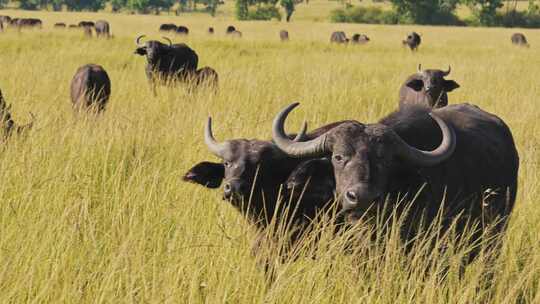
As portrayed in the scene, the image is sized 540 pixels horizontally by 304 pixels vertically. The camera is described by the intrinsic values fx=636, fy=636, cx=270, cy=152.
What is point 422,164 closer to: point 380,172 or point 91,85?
point 380,172

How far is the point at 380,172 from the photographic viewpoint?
3371 mm

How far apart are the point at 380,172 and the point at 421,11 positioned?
80.3 meters

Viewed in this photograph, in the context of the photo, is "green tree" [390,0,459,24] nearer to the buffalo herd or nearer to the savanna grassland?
the savanna grassland

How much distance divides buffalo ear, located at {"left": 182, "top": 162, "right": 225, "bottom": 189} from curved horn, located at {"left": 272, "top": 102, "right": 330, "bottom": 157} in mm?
525

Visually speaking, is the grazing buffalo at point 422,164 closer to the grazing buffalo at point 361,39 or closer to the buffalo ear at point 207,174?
the buffalo ear at point 207,174

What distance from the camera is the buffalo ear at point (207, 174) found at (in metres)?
4.01

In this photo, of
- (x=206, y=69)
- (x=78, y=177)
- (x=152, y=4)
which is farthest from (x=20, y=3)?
(x=78, y=177)

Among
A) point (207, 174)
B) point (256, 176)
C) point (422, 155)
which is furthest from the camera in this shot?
point (207, 174)

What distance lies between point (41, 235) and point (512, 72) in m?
13.5

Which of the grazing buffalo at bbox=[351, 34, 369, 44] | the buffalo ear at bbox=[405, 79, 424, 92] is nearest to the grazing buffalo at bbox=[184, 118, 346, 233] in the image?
the buffalo ear at bbox=[405, 79, 424, 92]

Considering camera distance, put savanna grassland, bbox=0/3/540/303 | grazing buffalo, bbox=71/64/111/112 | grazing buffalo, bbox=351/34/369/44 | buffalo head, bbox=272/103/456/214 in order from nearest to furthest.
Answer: savanna grassland, bbox=0/3/540/303 → buffalo head, bbox=272/103/456/214 → grazing buffalo, bbox=71/64/111/112 → grazing buffalo, bbox=351/34/369/44

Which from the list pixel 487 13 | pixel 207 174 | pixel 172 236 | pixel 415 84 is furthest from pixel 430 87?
pixel 487 13

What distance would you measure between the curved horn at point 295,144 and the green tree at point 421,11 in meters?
78.8

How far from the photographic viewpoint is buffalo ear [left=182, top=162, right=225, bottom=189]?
401 cm
